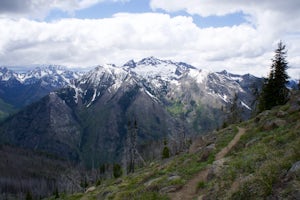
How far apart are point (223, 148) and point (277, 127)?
6.89m

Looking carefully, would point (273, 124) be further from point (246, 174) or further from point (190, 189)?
point (246, 174)

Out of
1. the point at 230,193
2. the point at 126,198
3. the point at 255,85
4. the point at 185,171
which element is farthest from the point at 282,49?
the point at 230,193

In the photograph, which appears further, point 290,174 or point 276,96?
point 276,96

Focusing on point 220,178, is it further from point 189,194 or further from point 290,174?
point 290,174

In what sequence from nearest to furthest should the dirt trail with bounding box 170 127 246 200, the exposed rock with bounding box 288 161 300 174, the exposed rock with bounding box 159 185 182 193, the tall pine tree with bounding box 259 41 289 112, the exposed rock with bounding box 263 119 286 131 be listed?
the exposed rock with bounding box 288 161 300 174, the dirt trail with bounding box 170 127 246 200, the exposed rock with bounding box 159 185 182 193, the exposed rock with bounding box 263 119 286 131, the tall pine tree with bounding box 259 41 289 112

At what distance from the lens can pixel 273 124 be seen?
40594mm

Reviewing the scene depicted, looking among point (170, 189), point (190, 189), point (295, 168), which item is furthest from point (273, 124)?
point (295, 168)

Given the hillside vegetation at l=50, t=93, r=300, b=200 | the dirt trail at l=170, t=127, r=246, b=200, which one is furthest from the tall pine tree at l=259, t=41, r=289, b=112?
the dirt trail at l=170, t=127, r=246, b=200

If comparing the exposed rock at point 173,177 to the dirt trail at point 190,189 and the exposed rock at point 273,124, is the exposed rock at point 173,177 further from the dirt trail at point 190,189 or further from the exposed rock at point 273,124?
the exposed rock at point 273,124

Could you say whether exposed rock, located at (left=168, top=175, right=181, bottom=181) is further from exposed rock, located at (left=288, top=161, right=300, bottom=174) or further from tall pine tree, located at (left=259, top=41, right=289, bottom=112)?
tall pine tree, located at (left=259, top=41, right=289, bottom=112)

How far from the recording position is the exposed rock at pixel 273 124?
39.8 m

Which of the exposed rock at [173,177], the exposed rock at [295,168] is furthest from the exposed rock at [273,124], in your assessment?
the exposed rock at [295,168]

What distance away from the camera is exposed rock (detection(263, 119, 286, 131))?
39.8 m

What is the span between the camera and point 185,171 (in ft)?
113
